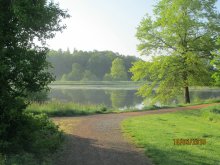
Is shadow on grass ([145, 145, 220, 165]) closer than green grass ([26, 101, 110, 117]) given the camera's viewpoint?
Yes

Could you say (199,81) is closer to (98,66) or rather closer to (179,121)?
(179,121)

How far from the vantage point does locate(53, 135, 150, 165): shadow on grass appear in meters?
8.98

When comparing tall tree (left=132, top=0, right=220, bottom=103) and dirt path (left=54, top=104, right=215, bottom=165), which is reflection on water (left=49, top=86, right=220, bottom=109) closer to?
tall tree (left=132, top=0, right=220, bottom=103)

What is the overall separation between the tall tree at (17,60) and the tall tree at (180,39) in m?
20.6

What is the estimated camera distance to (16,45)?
29.6 feet

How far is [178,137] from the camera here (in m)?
12.4

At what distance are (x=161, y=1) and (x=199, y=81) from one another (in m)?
8.30

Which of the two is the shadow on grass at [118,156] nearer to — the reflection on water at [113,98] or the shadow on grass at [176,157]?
the shadow on grass at [176,157]

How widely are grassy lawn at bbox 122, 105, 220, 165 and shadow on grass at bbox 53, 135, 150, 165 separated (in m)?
0.60

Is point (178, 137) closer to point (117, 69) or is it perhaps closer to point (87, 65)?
point (117, 69)

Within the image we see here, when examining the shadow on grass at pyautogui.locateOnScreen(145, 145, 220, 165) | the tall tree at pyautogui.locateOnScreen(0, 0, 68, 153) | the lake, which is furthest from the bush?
the lake

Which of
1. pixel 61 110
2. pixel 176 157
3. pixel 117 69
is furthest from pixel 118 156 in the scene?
pixel 117 69

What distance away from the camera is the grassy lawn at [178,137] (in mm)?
9344

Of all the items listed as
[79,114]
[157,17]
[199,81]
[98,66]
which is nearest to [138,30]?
[157,17]
